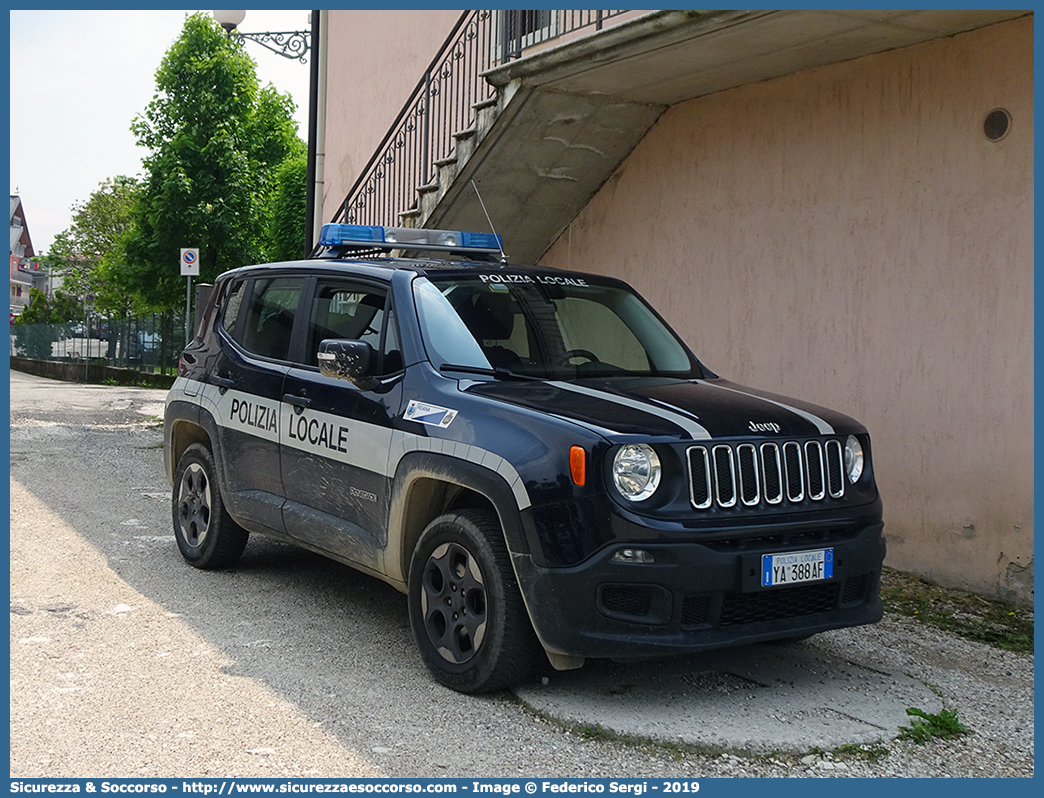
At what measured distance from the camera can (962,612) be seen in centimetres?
649

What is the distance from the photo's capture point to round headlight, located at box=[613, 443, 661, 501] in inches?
169

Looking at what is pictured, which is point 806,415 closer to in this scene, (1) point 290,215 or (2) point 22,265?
(1) point 290,215

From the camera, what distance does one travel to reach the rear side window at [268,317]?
20.2ft

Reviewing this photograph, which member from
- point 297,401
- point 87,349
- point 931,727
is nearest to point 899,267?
point 931,727

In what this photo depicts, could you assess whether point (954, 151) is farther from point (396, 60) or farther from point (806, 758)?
point (396, 60)

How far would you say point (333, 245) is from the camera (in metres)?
6.57

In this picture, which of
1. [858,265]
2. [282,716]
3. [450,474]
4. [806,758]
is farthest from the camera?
[858,265]

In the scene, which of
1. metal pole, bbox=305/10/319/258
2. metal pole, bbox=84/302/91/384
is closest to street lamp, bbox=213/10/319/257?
metal pole, bbox=305/10/319/258

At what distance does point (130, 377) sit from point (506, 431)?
87.4 feet

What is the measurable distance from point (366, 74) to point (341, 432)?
36.7ft

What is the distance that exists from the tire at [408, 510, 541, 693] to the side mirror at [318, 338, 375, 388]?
0.86 m

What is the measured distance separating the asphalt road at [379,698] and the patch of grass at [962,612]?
0.22 m

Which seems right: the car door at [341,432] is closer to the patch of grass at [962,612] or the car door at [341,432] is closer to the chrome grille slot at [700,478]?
the chrome grille slot at [700,478]
